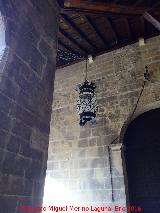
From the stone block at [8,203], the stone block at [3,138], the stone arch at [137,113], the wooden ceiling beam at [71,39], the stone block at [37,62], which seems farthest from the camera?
the wooden ceiling beam at [71,39]

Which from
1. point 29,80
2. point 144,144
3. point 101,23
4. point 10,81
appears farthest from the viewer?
point 101,23

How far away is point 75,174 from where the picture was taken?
5312 mm

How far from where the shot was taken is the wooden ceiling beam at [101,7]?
13.8 feet


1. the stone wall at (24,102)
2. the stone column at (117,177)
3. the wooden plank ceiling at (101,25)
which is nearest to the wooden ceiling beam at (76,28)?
the wooden plank ceiling at (101,25)

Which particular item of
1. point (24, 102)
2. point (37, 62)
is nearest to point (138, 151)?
point (37, 62)

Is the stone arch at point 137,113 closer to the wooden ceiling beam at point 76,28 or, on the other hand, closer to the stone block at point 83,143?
the stone block at point 83,143

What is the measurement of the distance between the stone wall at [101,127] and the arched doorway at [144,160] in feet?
1.02

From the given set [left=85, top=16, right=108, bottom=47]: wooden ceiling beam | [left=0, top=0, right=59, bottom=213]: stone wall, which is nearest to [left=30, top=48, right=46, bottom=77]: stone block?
[left=0, top=0, right=59, bottom=213]: stone wall

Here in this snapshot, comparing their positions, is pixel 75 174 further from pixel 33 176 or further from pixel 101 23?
pixel 101 23

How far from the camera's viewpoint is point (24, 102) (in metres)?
2.65

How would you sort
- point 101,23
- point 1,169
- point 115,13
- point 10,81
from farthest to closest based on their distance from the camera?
point 101,23 < point 115,13 < point 10,81 < point 1,169

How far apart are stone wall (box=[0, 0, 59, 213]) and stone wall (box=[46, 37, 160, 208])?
2.48m

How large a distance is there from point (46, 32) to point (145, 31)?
3279mm

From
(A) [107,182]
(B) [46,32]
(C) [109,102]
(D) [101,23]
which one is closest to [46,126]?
(B) [46,32]
